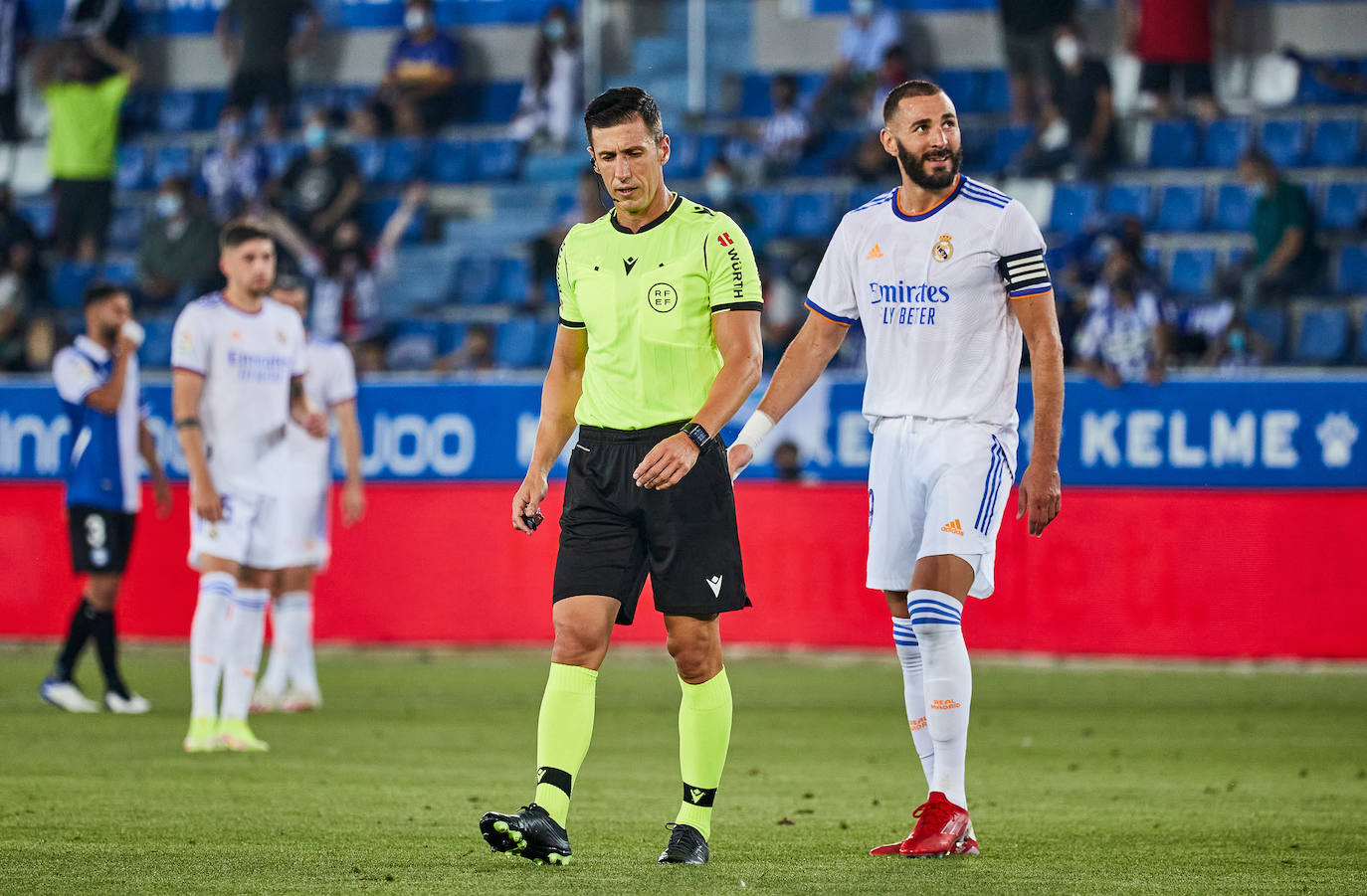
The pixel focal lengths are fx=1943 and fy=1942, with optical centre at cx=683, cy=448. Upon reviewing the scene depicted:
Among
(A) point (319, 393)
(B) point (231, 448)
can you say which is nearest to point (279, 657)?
(A) point (319, 393)

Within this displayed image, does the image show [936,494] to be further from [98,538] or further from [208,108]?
[208,108]

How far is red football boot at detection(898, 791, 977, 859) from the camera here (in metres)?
5.75

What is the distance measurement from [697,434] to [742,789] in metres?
2.54

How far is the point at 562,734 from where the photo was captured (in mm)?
5547

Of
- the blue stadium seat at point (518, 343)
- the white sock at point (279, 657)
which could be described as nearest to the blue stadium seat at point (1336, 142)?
the blue stadium seat at point (518, 343)

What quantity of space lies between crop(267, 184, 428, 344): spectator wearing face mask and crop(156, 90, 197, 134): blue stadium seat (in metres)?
3.88

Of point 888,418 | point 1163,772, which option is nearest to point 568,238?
point 888,418

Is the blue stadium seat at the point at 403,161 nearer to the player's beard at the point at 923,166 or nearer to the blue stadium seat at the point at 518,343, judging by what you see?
the blue stadium seat at the point at 518,343

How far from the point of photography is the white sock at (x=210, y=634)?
8.96 metres

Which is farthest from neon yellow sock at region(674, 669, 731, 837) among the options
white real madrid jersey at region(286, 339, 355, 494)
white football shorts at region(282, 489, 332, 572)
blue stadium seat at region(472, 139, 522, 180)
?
blue stadium seat at region(472, 139, 522, 180)

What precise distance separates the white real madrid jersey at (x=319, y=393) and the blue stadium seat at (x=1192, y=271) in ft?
27.6

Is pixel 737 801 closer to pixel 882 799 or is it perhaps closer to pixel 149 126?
pixel 882 799

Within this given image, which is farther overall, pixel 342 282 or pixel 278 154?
pixel 278 154

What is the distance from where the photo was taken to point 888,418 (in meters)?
6.15
